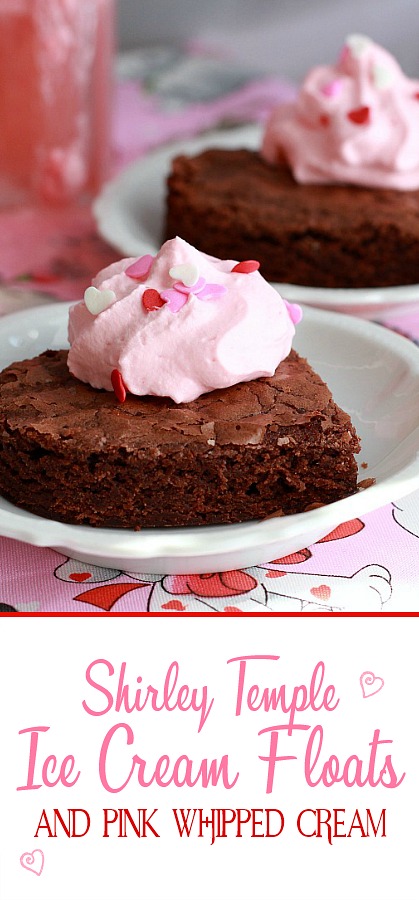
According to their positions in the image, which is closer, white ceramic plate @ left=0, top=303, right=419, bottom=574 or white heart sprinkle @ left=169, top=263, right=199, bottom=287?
white ceramic plate @ left=0, top=303, right=419, bottom=574

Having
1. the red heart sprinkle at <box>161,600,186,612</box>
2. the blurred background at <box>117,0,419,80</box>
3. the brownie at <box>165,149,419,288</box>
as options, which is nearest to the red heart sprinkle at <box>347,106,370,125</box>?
the brownie at <box>165,149,419,288</box>

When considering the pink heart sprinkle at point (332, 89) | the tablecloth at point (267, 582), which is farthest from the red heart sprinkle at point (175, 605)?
the pink heart sprinkle at point (332, 89)

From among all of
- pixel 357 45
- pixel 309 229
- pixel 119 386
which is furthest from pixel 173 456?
pixel 357 45

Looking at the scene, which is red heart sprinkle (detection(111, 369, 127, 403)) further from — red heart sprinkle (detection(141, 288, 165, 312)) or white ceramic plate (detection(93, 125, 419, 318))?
white ceramic plate (detection(93, 125, 419, 318))

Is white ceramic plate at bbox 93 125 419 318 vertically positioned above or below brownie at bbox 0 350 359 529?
above
